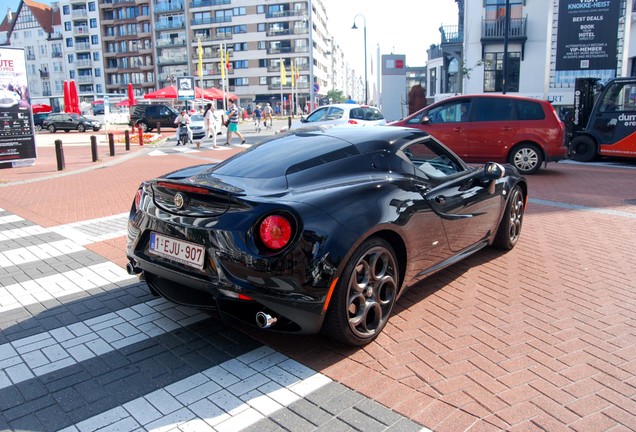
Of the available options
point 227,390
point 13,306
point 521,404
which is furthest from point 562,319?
point 13,306

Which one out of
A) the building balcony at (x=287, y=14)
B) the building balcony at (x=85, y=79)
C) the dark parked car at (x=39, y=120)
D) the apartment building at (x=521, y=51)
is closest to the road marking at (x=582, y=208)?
the apartment building at (x=521, y=51)

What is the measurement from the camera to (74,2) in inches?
3802

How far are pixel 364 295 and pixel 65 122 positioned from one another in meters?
41.2

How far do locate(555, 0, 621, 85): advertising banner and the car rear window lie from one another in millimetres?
13825

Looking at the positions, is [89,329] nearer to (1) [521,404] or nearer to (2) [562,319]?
(1) [521,404]

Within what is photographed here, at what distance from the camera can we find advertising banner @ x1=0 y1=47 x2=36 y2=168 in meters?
13.2

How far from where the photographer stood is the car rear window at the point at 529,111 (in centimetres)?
1144

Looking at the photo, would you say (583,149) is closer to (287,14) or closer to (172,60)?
(287,14)

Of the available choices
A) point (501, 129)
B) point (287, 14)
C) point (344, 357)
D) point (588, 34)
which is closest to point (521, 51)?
point (588, 34)

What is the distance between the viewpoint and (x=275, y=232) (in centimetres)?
306

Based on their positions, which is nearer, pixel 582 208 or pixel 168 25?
pixel 582 208

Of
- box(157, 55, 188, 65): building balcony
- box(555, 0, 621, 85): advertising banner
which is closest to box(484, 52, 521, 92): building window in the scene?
box(555, 0, 621, 85): advertising banner

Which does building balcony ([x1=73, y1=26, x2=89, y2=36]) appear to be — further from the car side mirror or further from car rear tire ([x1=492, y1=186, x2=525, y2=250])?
the car side mirror

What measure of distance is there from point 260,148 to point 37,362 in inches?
90.4
